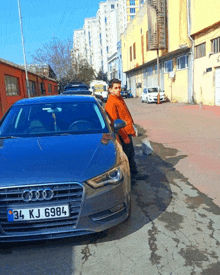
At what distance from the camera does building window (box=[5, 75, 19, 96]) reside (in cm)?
1629

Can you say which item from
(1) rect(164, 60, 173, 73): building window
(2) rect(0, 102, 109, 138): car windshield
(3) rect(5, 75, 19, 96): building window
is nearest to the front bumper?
(2) rect(0, 102, 109, 138): car windshield

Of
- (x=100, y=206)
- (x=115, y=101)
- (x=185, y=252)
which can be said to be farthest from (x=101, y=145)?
(x=115, y=101)

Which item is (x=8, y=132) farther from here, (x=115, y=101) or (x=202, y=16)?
(x=202, y=16)

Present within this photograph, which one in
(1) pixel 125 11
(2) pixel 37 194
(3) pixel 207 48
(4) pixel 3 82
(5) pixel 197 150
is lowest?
(5) pixel 197 150

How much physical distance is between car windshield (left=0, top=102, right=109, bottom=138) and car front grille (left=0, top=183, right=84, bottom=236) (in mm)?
1313

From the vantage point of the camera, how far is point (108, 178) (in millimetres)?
2680

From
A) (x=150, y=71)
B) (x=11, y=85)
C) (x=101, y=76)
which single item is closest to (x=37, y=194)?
(x=11, y=85)

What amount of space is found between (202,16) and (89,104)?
16.5 metres

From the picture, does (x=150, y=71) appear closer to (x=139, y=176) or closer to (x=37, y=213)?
(x=139, y=176)

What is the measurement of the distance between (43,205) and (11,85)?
16.4m

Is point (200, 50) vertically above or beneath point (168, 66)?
above

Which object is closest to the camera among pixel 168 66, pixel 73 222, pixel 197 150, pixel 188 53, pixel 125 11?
pixel 73 222

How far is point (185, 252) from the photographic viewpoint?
2615 millimetres

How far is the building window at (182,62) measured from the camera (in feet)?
74.5
